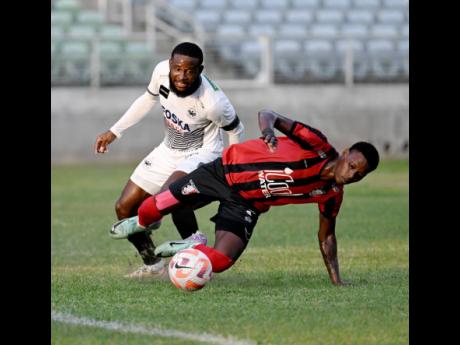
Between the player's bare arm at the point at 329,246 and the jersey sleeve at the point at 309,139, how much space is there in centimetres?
78

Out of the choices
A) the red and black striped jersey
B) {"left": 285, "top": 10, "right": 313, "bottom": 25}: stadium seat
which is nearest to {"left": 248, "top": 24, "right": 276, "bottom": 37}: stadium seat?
{"left": 285, "top": 10, "right": 313, "bottom": 25}: stadium seat

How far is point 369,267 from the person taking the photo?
11.2 metres

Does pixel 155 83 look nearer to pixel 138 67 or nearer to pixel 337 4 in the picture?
pixel 138 67

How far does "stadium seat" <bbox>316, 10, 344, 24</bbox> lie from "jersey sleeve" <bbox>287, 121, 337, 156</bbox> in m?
19.8

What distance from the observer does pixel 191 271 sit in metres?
8.89

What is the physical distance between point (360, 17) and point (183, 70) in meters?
19.8

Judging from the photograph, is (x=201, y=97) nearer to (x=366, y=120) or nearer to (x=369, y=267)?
(x=369, y=267)

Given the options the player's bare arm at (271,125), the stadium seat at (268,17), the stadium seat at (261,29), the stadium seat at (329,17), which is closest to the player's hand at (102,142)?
the player's bare arm at (271,125)

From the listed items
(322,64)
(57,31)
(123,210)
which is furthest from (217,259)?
(57,31)

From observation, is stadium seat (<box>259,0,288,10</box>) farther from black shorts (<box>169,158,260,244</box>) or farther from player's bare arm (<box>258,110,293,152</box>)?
player's bare arm (<box>258,110,293,152</box>)

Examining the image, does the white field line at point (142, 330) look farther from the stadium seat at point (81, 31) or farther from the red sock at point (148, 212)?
the stadium seat at point (81, 31)

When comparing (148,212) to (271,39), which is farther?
(271,39)

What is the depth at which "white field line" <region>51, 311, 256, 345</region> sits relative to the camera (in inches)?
287

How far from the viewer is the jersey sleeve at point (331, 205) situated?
9.39 m
